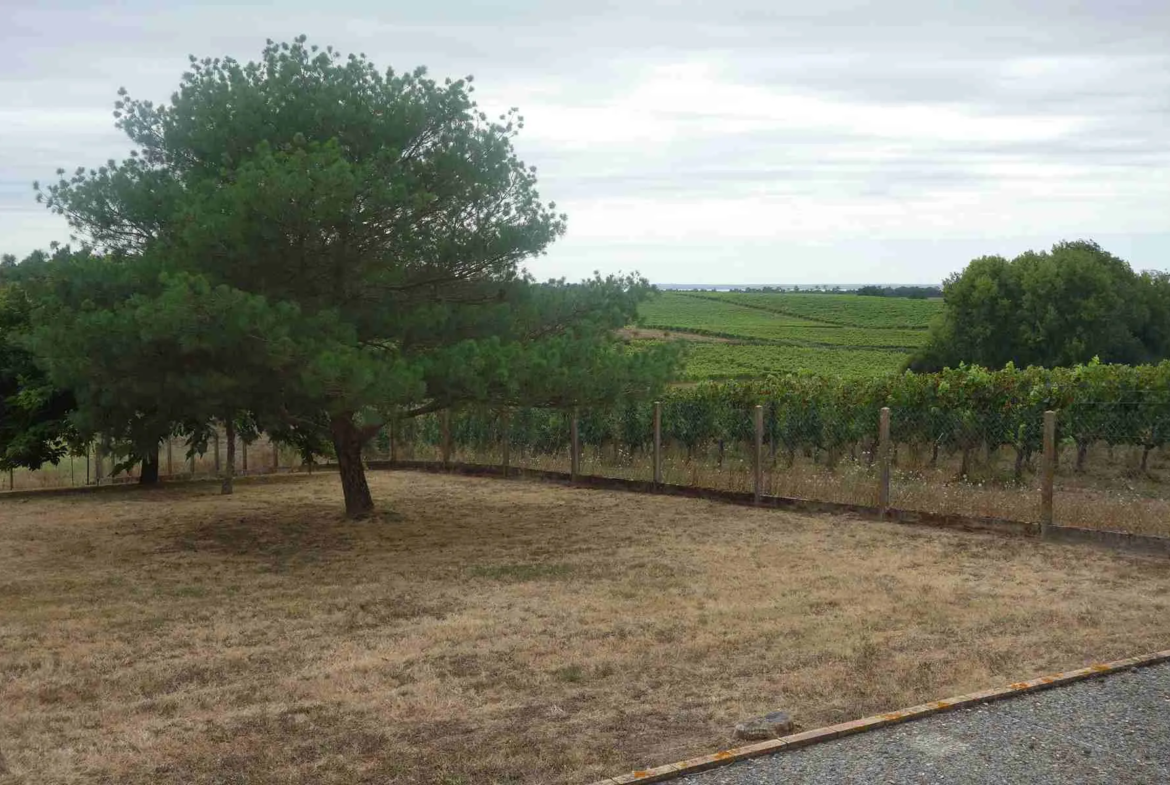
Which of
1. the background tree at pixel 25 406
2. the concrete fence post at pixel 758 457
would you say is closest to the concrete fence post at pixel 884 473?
the concrete fence post at pixel 758 457

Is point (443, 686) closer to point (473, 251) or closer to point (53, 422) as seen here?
point (473, 251)

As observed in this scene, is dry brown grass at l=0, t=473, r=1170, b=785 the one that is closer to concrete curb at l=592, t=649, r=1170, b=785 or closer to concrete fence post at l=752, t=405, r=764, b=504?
concrete curb at l=592, t=649, r=1170, b=785

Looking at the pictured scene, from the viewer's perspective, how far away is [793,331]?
71.8 metres

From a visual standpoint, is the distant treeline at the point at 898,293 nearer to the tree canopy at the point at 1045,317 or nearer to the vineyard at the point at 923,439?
the tree canopy at the point at 1045,317

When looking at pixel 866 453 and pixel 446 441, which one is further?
pixel 446 441

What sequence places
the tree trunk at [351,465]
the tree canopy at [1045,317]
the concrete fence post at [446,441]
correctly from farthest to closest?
the tree canopy at [1045,317]
the concrete fence post at [446,441]
the tree trunk at [351,465]

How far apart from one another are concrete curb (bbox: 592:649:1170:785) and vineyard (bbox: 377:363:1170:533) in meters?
5.70

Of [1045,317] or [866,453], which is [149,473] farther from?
[1045,317]

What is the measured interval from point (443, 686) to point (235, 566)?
580 cm

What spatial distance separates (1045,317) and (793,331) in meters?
19.3

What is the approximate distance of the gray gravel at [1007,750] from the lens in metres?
4.71

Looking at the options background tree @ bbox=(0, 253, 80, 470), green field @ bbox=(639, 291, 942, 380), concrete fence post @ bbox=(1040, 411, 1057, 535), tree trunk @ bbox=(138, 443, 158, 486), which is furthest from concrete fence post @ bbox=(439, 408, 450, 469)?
green field @ bbox=(639, 291, 942, 380)

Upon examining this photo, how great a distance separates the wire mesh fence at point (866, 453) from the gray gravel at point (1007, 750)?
21.4 feet

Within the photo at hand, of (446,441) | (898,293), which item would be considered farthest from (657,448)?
(898,293)
